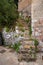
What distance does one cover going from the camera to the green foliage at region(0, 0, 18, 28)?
6.61 metres

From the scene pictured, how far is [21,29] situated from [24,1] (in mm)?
1849

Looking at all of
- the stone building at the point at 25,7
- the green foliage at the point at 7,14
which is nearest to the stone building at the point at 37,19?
the stone building at the point at 25,7

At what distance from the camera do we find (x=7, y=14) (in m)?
6.78

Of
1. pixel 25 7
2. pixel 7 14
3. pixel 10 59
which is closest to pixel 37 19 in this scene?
pixel 10 59

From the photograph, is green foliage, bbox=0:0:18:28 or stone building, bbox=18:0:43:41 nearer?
stone building, bbox=18:0:43:41

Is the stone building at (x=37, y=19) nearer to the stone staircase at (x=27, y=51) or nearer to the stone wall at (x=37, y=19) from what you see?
the stone wall at (x=37, y=19)

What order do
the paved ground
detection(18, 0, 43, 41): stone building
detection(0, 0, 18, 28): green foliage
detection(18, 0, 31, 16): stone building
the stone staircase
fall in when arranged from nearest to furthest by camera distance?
1. the paved ground
2. the stone staircase
3. detection(18, 0, 43, 41): stone building
4. detection(18, 0, 31, 16): stone building
5. detection(0, 0, 18, 28): green foliage

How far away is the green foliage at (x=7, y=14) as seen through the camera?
21.7 ft

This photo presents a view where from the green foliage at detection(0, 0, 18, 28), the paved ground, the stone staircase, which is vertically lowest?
the paved ground

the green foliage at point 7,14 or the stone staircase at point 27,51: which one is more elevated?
the green foliage at point 7,14

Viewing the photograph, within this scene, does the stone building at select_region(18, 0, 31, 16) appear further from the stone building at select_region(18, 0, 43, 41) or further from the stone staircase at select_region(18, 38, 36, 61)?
the stone staircase at select_region(18, 38, 36, 61)

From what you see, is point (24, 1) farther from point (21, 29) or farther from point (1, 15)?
point (21, 29)

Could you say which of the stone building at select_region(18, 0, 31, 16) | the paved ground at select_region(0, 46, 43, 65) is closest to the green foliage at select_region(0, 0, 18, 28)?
the stone building at select_region(18, 0, 31, 16)

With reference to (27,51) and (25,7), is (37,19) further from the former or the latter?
(25,7)
